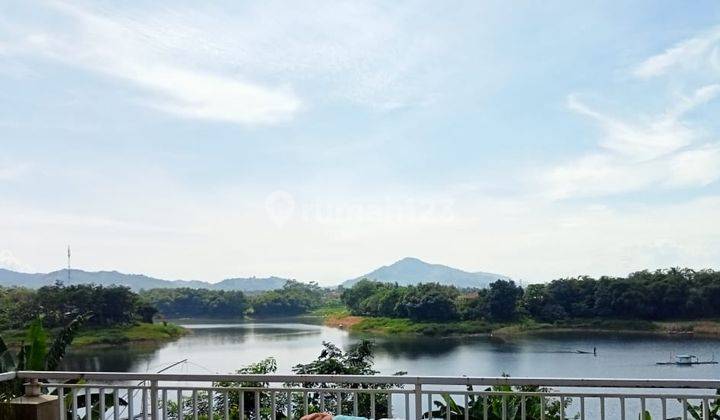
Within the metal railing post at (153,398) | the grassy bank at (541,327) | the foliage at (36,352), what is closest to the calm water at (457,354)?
the grassy bank at (541,327)

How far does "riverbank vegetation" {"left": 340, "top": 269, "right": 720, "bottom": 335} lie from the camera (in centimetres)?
3419

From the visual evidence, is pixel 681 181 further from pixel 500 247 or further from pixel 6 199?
pixel 500 247

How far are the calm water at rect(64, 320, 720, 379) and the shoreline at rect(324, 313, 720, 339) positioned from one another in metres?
0.78

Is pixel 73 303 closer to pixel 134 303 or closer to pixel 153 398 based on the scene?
pixel 134 303

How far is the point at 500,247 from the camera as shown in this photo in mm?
39562

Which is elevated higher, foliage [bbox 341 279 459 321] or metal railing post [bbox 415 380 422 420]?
metal railing post [bbox 415 380 422 420]

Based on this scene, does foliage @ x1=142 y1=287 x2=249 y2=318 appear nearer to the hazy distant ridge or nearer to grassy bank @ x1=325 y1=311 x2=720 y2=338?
the hazy distant ridge

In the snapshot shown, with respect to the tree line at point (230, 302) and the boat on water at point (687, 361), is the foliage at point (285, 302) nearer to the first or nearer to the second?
the tree line at point (230, 302)

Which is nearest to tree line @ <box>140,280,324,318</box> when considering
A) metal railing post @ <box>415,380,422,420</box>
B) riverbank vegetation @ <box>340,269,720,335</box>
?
riverbank vegetation @ <box>340,269,720,335</box>

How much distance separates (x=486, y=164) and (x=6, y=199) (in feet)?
41.2

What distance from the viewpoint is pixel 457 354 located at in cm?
3095

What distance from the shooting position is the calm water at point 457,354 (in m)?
25.5

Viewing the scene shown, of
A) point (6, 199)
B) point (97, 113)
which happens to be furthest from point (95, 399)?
point (6, 199)

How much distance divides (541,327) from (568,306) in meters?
2.14
